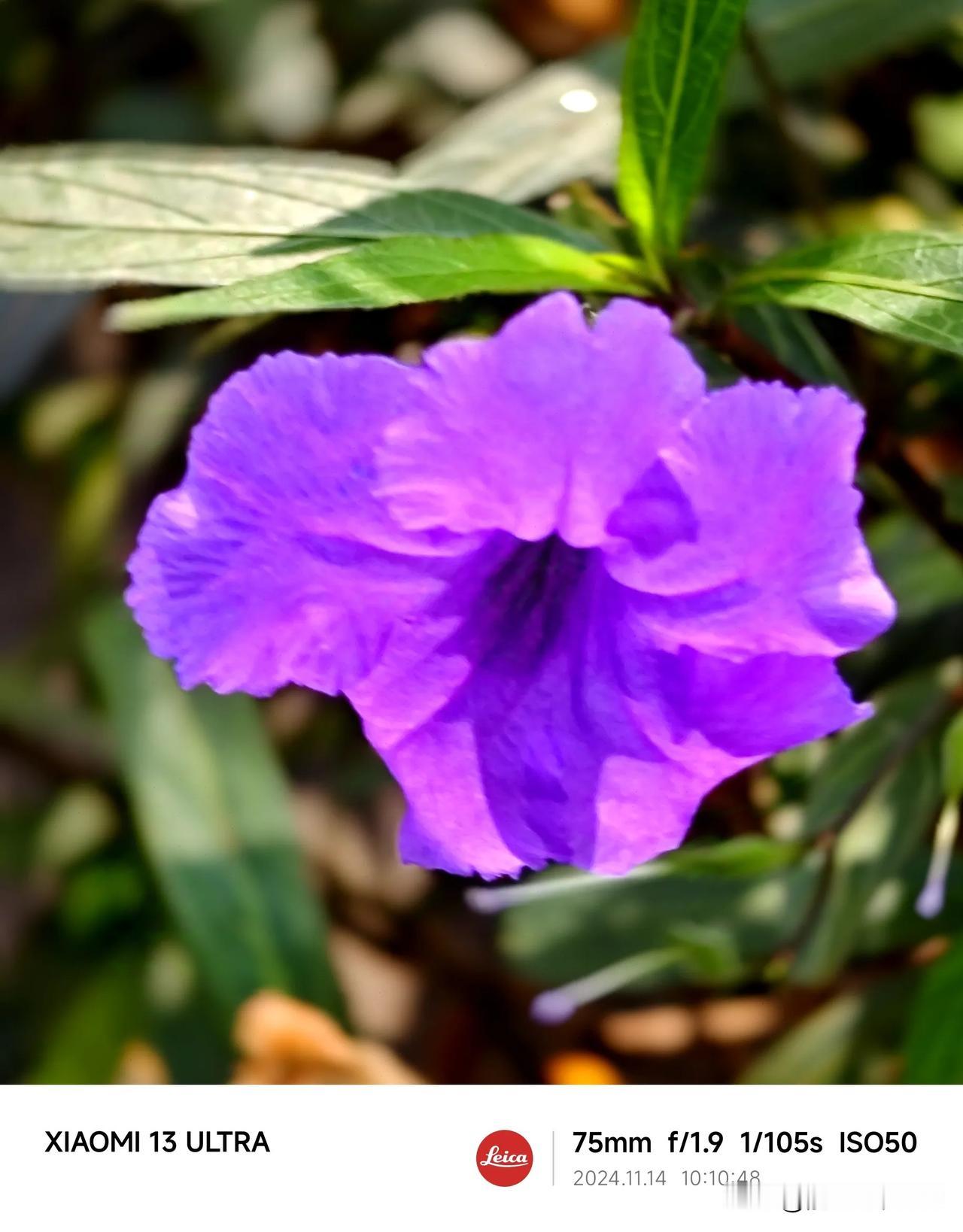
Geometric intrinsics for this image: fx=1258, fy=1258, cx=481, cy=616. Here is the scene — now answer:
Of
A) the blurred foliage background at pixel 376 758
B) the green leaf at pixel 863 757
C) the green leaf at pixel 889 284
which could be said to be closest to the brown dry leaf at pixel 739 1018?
the blurred foliage background at pixel 376 758

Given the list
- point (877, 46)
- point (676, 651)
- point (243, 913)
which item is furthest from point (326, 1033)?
point (877, 46)

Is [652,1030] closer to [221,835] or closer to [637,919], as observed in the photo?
[637,919]

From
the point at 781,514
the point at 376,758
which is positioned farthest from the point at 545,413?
the point at 376,758

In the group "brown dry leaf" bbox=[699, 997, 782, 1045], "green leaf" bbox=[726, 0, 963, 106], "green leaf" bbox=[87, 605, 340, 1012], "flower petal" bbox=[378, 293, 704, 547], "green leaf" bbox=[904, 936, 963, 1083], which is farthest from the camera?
"brown dry leaf" bbox=[699, 997, 782, 1045]

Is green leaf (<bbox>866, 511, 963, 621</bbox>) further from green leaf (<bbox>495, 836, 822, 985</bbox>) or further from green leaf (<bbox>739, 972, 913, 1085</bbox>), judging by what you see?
green leaf (<bbox>739, 972, 913, 1085</bbox>)

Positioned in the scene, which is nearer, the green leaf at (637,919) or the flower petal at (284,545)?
the flower petal at (284,545)
